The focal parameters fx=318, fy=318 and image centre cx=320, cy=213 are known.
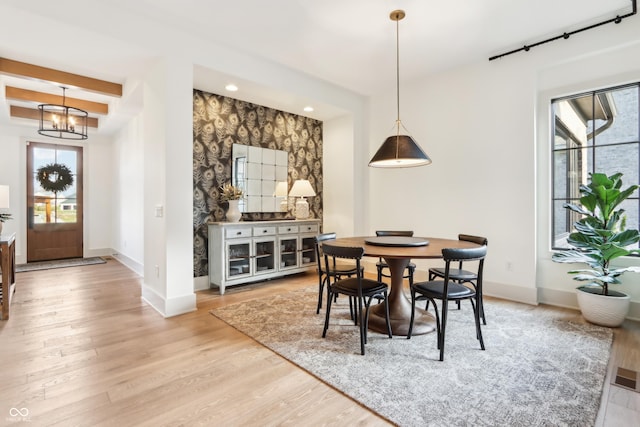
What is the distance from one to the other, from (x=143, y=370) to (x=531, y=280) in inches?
152

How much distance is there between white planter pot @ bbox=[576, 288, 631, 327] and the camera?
2.80 metres

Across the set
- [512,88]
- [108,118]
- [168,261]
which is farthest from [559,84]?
[108,118]

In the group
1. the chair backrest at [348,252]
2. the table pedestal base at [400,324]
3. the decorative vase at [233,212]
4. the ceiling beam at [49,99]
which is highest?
the ceiling beam at [49,99]

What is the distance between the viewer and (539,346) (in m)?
2.45

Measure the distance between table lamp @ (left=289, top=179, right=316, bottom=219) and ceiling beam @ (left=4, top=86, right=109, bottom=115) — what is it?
3559 millimetres

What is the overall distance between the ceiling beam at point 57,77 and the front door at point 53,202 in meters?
3.04

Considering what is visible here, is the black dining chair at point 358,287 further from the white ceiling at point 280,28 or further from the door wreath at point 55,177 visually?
the door wreath at point 55,177

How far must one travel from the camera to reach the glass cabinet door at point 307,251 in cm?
483

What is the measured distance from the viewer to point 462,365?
214cm

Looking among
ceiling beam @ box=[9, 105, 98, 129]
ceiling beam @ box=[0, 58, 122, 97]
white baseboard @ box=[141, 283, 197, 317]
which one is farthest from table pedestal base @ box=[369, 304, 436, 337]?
ceiling beam @ box=[9, 105, 98, 129]

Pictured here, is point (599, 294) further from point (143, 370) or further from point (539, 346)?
point (143, 370)

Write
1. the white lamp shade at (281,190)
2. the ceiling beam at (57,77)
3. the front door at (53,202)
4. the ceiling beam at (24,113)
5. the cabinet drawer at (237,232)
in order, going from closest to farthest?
1. the ceiling beam at (57,77)
2. the cabinet drawer at (237,232)
3. the white lamp shade at (281,190)
4. the ceiling beam at (24,113)
5. the front door at (53,202)

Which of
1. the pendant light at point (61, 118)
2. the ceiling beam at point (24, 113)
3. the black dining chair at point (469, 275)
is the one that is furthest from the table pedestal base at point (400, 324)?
the ceiling beam at point (24, 113)

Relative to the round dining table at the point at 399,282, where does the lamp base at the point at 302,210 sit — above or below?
above
